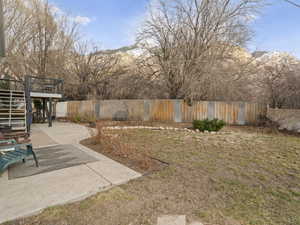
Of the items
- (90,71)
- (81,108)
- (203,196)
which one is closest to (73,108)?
(81,108)

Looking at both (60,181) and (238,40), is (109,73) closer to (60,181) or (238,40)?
(238,40)

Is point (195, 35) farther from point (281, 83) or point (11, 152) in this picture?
point (11, 152)

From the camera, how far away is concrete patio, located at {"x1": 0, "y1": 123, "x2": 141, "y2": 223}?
189 centimetres

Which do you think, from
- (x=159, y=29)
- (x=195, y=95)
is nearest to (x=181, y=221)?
(x=195, y=95)

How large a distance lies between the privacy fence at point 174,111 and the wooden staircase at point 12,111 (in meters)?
3.48

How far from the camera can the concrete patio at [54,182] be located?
6.21 feet

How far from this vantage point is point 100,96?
50.4 ft

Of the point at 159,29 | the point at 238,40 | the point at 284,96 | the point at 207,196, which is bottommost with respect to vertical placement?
the point at 207,196

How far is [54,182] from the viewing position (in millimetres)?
2430

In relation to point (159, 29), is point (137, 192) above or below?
below

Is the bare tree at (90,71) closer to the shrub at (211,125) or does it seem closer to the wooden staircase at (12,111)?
the wooden staircase at (12,111)

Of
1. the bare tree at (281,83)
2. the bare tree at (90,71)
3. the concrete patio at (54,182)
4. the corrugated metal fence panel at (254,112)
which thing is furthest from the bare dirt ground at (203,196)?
the bare tree at (90,71)

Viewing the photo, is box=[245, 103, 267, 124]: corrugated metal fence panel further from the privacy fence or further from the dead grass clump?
the dead grass clump

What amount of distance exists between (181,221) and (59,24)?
19340 millimetres
